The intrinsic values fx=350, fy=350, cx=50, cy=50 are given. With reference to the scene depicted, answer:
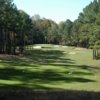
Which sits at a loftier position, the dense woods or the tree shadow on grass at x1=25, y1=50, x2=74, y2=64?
the dense woods

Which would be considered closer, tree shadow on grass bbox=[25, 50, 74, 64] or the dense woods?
tree shadow on grass bbox=[25, 50, 74, 64]

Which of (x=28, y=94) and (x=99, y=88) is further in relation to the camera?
(x=99, y=88)

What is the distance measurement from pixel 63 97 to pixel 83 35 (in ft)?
Result: 269

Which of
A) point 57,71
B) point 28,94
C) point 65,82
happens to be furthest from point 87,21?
point 28,94

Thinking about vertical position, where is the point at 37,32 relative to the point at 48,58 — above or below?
above

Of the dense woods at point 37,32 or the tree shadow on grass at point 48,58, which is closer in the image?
the tree shadow on grass at point 48,58

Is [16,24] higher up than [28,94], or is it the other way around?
[16,24]

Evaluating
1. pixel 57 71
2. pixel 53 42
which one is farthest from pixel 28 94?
pixel 53 42

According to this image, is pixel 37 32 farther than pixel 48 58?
Yes

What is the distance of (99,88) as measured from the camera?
1916cm

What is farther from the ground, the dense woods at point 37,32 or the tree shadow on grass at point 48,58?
the dense woods at point 37,32

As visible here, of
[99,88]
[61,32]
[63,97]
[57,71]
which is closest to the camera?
[63,97]

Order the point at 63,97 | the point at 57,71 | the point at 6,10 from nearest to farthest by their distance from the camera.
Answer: the point at 63,97
the point at 57,71
the point at 6,10

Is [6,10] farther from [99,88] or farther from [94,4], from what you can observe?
[99,88]
